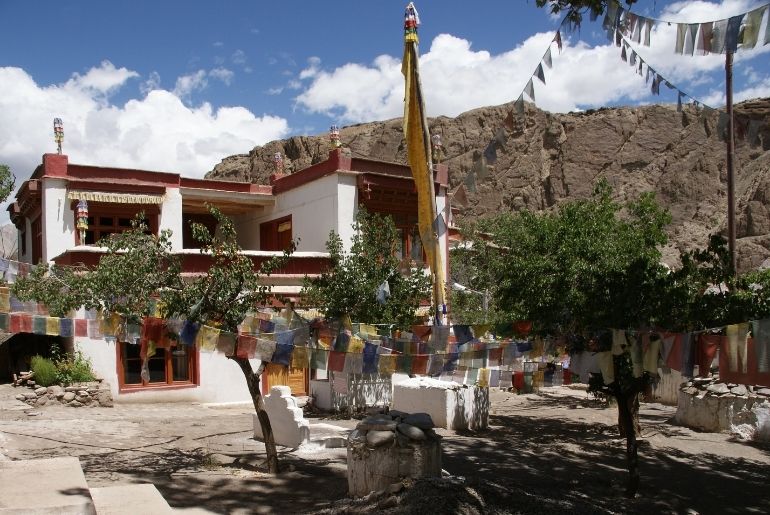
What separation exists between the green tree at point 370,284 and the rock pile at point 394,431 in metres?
6.82

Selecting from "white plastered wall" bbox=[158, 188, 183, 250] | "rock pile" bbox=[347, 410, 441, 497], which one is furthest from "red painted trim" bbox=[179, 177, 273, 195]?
"rock pile" bbox=[347, 410, 441, 497]

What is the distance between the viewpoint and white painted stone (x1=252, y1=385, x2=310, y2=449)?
12461mm

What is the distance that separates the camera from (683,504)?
10289 mm

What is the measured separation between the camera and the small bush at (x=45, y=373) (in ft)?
54.6

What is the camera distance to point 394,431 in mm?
8906

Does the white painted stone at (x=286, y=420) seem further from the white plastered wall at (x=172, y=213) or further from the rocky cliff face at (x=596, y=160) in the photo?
the rocky cliff face at (x=596, y=160)

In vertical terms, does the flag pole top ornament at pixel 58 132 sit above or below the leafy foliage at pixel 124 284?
above

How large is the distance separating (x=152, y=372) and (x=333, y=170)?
7988 millimetres

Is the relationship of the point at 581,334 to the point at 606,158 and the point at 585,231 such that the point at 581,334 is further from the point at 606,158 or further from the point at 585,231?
the point at 606,158

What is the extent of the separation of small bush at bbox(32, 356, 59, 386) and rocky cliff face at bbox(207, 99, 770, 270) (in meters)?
41.5

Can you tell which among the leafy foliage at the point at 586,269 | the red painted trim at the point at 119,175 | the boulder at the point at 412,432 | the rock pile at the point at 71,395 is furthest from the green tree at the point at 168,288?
the red painted trim at the point at 119,175

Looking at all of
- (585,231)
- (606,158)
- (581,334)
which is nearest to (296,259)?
(585,231)

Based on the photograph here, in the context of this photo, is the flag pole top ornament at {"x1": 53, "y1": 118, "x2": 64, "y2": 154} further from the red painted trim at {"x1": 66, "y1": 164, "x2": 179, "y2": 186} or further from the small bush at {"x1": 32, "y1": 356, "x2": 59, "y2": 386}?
the small bush at {"x1": 32, "y1": 356, "x2": 59, "y2": 386}

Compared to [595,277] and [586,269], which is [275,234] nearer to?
[586,269]
